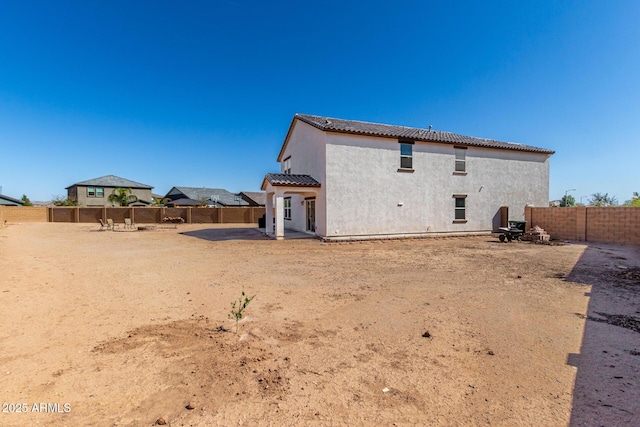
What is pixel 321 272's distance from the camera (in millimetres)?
8367

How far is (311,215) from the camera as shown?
18281 mm

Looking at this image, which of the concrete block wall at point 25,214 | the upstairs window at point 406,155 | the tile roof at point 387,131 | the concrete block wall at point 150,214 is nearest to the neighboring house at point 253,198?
the concrete block wall at point 150,214

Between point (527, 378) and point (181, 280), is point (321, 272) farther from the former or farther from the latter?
point (527, 378)

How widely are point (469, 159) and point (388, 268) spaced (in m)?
13.1

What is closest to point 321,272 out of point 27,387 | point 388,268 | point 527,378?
point 388,268

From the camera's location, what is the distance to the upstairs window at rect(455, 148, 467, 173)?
720 inches

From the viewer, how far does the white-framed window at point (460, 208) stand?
1834 centimetres

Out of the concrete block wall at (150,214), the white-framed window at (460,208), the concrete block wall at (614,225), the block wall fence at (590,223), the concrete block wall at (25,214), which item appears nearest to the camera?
the concrete block wall at (614,225)

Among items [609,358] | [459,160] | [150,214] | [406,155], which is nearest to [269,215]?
[406,155]

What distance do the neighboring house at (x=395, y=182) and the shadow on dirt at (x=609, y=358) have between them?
32.1ft

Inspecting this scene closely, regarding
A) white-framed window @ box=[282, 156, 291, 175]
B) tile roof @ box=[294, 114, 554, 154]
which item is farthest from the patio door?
tile roof @ box=[294, 114, 554, 154]

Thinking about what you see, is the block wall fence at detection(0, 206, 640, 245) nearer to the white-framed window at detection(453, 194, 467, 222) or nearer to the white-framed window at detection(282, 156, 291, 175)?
the white-framed window at detection(453, 194, 467, 222)

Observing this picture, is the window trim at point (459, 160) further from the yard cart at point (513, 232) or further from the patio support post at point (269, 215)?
the patio support post at point (269, 215)

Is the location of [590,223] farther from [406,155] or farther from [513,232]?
[406,155]
